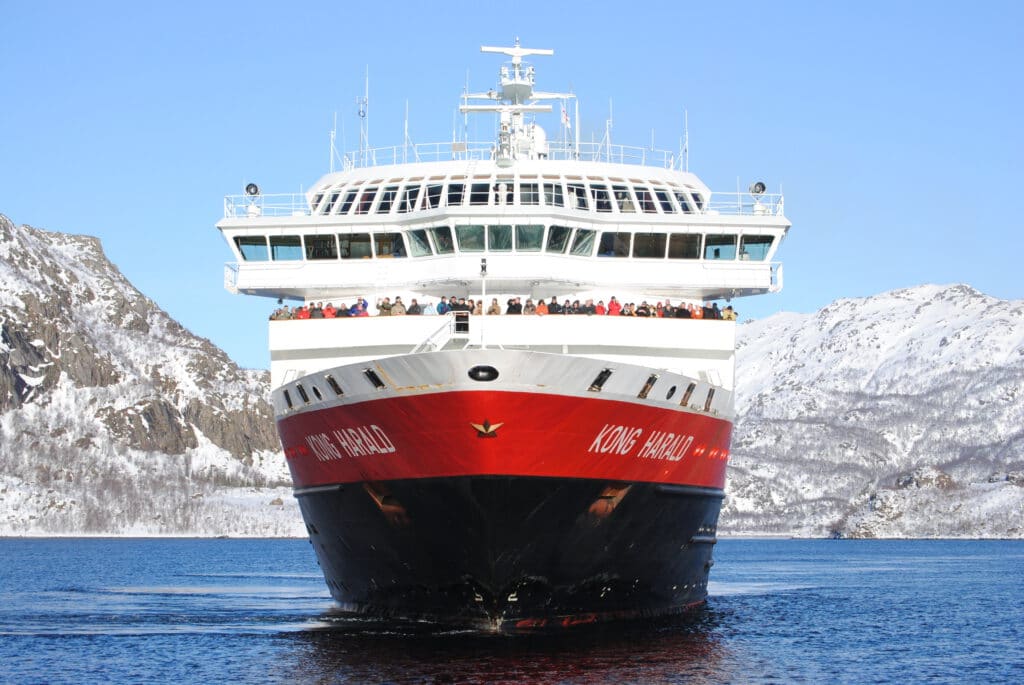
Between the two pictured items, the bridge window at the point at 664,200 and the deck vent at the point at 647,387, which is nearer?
the deck vent at the point at 647,387

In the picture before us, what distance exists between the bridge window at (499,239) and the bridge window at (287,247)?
6.77m

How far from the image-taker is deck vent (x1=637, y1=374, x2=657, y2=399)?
1665 inches

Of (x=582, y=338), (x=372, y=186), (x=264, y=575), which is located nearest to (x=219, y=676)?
(x=582, y=338)

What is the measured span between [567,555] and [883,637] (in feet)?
49.1

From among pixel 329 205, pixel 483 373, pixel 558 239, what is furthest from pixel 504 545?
pixel 329 205

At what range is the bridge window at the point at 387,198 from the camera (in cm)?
5050

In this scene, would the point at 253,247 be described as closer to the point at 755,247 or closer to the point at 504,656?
the point at 755,247

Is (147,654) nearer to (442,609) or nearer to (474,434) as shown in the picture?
(442,609)

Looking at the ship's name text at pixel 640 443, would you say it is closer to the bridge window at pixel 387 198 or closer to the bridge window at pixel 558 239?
the bridge window at pixel 558 239

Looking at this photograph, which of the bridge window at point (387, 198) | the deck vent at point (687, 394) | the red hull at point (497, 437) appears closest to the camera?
the red hull at point (497, 437)

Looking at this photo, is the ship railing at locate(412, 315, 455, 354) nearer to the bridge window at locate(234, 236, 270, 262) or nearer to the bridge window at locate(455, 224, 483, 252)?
the bridge window at locate(455, 224, 483, 252)

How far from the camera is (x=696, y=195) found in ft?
181

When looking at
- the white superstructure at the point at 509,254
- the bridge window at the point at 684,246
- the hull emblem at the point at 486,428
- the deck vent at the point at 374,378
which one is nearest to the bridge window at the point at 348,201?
the white superstructure at the point at 509,254

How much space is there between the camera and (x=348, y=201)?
2040 inches
